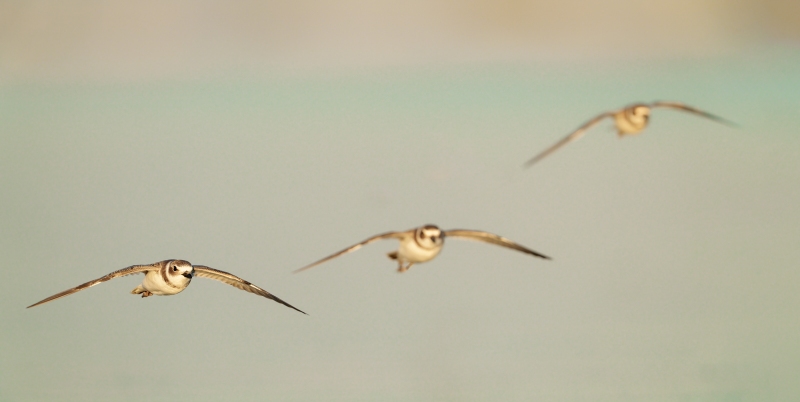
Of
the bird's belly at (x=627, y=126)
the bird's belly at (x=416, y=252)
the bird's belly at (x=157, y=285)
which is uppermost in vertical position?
the bird's belly at (x=627, y=126)

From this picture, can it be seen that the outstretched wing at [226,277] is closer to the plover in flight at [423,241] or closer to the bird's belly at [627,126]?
the plover in flight at [423,241]

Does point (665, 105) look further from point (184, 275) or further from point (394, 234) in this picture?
point (184, 275)

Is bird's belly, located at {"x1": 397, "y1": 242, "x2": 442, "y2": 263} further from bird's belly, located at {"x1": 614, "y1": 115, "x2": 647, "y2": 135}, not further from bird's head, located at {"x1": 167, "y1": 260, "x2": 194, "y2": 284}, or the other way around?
bird's belly, located at {"x1": 614, "y1": 115, "x2": 647, "y2": 135}

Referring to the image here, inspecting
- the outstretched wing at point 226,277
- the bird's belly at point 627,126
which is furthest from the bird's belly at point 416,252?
the bird's belly at point 627,126

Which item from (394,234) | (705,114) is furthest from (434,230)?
(705,114)

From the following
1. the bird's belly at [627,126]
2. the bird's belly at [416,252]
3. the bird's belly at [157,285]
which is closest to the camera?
the bird's belly at [157,285]

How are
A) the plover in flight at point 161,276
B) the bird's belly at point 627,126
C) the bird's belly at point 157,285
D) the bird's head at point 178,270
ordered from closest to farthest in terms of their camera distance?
the plover in flight at point 161,276, the bird's head at point 178,270, the bird's belly at point 157,285, the bird's belly at point 627,126
